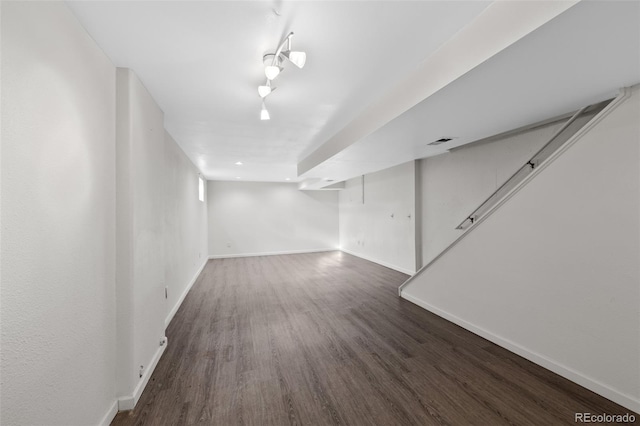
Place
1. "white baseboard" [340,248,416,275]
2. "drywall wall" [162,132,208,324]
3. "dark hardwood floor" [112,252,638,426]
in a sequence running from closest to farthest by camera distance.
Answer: "dark hardwood floor" [112,252,638,426]
"drywall wall" [162,132,208,324]
"white baseboard" [340,248,416,275]

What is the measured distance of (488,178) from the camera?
11.6 feet

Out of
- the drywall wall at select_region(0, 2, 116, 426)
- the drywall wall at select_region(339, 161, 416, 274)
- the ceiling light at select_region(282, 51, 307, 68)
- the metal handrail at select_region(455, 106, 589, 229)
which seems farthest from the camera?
the drywall wall at select_region(339, 161, 416, 274)

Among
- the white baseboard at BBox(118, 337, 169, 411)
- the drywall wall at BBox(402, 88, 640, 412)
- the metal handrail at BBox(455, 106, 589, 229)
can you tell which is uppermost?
the metal handrail at BBox(455, 106, 589, 229)

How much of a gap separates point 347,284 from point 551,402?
10.8 feet

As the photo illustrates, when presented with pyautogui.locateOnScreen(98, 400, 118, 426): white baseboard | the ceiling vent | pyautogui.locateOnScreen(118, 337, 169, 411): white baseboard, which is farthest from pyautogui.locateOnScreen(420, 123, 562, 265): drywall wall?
pyautogui.locateOnScreen(98, 400, 118, 426): white baseboard

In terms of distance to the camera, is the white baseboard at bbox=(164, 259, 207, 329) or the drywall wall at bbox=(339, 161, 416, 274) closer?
the white baseboard at bbox=(164, 259, 207, 329)

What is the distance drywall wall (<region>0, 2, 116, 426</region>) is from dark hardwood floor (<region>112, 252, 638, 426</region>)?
2.21 feet

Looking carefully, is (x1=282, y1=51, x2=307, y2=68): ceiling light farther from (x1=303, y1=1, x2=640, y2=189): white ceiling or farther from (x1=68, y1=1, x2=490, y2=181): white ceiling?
(x1=303, y1=1, x2=640, y2=189): white ceiling

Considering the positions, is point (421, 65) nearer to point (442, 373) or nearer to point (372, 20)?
point (372, 20)

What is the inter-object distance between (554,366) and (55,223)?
3.66 metres

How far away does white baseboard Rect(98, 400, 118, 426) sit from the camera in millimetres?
1579

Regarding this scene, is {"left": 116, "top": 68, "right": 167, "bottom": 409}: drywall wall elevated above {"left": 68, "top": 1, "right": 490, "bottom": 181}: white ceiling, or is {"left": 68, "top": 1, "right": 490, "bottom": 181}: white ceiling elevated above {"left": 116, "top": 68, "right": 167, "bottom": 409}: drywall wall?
{"left": 68, "top": 1, "right": 490, "bottom": 181}: white ceiling

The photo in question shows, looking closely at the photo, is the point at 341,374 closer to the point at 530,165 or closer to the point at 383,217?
the point at 530,165

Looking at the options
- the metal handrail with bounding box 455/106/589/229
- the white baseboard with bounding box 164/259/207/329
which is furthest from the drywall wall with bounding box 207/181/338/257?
the metal handrail with bounding box 455/106/589/229
